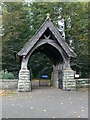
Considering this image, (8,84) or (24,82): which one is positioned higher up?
(24,82)

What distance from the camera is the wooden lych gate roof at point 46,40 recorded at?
15406 mm

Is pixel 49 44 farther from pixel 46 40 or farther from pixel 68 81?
pixel 68 81

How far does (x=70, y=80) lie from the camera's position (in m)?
15.6

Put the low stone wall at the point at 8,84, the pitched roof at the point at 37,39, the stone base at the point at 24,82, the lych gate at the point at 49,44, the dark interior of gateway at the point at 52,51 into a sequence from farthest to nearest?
the low stone wall at the point at 8,84, the dark interior of gateway at the point at 52,51, the pitched roof at the point at 37,39, the lych gate at the point at 49,44, the stone base at the point at 24,82

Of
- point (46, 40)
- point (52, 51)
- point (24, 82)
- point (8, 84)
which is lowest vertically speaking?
point (8, 84)

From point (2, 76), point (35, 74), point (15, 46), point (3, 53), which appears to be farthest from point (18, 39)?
point (2, 76)

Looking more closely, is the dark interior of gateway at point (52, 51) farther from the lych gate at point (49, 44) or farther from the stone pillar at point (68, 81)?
the stone pillar at point (68, 81)

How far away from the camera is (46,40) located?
15836 millimetres

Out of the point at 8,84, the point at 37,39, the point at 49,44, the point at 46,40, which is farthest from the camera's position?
the point at 8,84

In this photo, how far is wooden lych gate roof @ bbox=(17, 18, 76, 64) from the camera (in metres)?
15.4

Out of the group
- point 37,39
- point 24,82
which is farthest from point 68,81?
point 37,39

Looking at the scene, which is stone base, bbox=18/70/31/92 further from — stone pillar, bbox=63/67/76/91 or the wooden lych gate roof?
stone pillar, bbox=63/67/76/91

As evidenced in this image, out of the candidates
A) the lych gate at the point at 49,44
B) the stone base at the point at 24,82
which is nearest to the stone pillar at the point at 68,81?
the lych gate at the point at 49,44

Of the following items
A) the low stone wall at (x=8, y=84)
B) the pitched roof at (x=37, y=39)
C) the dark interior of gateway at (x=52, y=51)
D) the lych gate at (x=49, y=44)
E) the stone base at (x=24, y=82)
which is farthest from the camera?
the low stone wall at (x=8, y=84)
